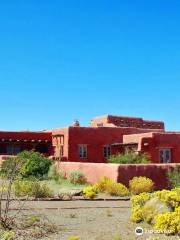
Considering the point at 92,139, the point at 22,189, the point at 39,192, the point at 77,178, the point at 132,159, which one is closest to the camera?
the point at 39,192

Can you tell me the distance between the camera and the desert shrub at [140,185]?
23.0m

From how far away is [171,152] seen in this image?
3603 centimetres

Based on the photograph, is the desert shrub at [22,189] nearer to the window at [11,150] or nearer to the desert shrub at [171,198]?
the desert shrub at [171,198]

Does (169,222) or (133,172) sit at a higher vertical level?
(133,172)

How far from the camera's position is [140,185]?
23.1 metres

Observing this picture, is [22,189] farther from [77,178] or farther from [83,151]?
[83,151]

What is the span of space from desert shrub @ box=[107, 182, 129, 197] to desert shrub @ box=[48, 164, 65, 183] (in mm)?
6628

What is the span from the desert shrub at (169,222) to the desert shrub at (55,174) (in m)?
16.7

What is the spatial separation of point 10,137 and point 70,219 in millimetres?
27237

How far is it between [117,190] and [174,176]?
10.7 ft

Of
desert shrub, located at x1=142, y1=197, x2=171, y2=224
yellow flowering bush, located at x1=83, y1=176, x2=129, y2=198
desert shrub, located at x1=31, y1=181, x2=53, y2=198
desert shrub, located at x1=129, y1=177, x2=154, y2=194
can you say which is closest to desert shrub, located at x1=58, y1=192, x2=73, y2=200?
desert shrub, located at x1=31, y1=181, x2=53, y2=198

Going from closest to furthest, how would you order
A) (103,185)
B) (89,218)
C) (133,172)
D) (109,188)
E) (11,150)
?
(89,218) → (109,188) → (103,185) → (133,172) → (11,150)

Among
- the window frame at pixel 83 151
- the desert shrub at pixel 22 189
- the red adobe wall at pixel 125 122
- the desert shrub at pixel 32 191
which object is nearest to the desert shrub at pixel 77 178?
the desert shrub at pixel 32 191

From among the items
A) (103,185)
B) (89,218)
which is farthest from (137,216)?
(103,185)
